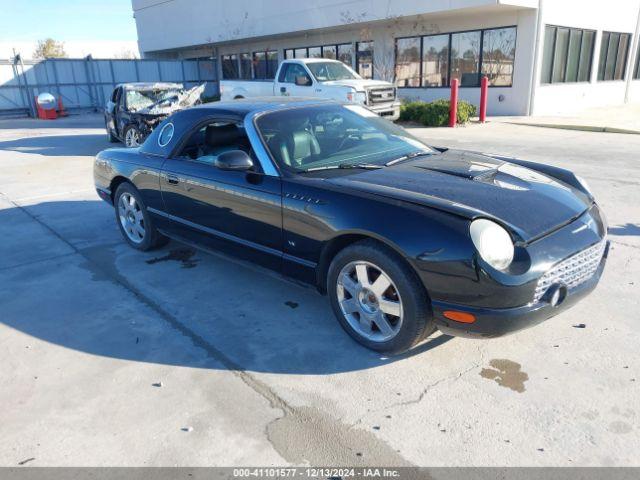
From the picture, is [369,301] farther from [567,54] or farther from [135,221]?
[567,54]

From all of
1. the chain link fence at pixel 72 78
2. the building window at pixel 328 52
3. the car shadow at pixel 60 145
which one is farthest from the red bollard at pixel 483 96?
the chain link fence at pixel 72 78

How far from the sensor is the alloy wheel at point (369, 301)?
10.3 feet

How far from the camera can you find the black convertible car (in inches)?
111

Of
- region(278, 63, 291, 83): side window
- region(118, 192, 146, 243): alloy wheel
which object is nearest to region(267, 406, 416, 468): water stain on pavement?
region(118, 192, 146, 243): alloy wheel

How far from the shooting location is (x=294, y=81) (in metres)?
14.5

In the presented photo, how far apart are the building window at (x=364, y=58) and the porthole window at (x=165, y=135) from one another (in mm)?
18915

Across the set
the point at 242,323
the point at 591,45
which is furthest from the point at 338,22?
the point at 242,323

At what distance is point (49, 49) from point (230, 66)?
182ft

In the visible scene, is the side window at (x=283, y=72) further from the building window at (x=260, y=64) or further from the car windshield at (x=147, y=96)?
the building window at (x=260, y=64)

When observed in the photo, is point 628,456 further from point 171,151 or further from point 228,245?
point 171,151

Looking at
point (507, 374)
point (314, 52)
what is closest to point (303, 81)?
point (507, 374)

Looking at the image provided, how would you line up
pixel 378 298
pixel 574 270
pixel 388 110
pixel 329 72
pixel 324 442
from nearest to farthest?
pixel 324 442
pixel 574 270
pixel 378 298
pixel 388 110
pixel 329 72

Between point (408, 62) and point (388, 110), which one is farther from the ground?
point (408, 62)

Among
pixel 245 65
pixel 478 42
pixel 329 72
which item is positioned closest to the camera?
Answer: pixel 329 72
